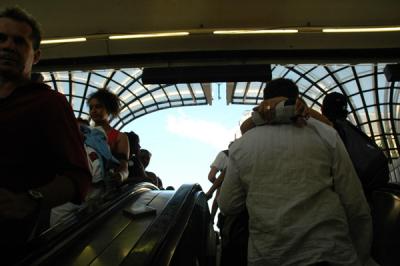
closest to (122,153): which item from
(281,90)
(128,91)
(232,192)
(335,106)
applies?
(232,192)

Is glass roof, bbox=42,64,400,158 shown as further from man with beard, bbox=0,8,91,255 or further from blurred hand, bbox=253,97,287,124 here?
man with beard, bbox=0,8,91,255

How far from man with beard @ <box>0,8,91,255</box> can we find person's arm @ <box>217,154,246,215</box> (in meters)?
0.99

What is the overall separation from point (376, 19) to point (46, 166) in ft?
33.6

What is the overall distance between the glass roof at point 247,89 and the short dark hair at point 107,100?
14.6 metres

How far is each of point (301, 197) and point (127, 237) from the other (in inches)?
39.9

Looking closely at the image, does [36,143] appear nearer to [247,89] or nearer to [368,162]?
[368,162]

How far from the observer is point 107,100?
13.9 ft

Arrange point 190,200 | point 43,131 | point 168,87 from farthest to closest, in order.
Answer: point 168,87 → point 190,200 → point 43,131

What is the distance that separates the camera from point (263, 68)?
34.6 feet

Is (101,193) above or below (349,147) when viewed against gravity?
below

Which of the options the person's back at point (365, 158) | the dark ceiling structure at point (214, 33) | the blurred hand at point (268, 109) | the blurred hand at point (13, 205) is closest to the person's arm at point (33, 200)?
the blurred hand at point (13, 205)

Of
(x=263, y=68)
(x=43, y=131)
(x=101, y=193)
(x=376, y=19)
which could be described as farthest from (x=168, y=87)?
(x=43, y=131)

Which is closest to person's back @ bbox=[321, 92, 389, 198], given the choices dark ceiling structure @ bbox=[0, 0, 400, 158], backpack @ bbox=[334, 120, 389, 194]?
backpack @ bbox=[334, 120, 389, 194]

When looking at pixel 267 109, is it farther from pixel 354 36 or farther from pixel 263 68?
pixel 354 36
